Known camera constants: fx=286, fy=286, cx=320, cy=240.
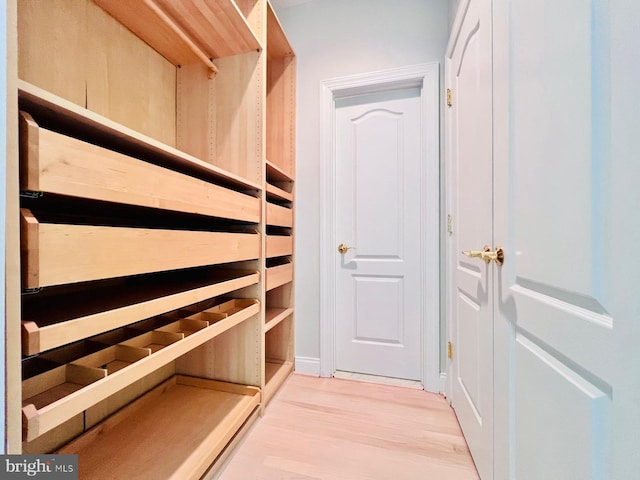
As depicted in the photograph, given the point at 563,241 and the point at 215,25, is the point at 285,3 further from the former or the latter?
the point at 563,241

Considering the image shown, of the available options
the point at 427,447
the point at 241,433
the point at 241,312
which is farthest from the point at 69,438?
the point at 427,447

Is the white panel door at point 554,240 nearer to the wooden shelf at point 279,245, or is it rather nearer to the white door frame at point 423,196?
the white door frame at point 423,196

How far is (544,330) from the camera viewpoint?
2.31 feet

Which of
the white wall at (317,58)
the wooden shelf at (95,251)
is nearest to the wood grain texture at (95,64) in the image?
the wooden shelf at (95,251)

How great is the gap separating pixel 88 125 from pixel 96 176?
166mm

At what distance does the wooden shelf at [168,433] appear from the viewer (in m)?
1.08

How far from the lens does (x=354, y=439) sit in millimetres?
1399

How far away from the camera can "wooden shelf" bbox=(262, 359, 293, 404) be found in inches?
68.1

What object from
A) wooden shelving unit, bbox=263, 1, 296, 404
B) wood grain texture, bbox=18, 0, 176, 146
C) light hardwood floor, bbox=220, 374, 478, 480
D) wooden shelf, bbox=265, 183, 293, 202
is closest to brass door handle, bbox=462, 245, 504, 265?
light hardwood floor, bbox=220, 374, 478, 480

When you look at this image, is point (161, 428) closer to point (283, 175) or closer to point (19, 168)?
point (19, 168)

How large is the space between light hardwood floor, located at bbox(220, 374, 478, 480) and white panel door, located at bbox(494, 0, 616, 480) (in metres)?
0.44

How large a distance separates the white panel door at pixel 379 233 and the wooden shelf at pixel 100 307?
88 cm

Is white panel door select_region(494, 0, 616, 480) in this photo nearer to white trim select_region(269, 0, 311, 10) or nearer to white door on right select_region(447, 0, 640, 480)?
white door on right select_region(447, 0, 640, 480)

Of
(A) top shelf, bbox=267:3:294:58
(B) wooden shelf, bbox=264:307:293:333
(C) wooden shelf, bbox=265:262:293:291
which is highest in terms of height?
(A) top shelf, bbox=267:3:294:58
